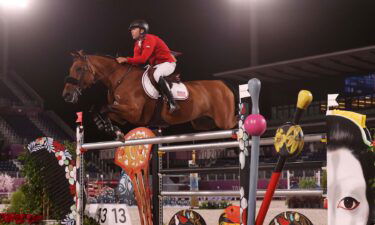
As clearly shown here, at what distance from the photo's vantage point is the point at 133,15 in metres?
12.9

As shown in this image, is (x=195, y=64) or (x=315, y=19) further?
(x=315, y=19)

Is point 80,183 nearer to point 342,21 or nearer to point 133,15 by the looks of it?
point 133,15

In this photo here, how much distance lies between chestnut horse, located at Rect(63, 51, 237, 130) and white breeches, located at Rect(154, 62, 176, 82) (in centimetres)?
9

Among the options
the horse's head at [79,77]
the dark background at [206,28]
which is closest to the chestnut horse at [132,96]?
the horse's head at [79,77]

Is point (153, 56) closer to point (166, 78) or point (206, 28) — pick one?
point (166, 78)

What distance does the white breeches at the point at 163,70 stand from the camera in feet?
9.53

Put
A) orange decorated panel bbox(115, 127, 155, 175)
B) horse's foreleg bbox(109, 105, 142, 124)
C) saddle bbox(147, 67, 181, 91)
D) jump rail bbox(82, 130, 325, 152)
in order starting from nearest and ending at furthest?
jump rail bbox(82, 130, 325, 152)
horse's foreleg bbox(109, 105, 142, 124)
saddle bbox(147, 67, 181, 91)
orange decorated panel bbox(115, 127, 155, 175)

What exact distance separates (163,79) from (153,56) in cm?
18

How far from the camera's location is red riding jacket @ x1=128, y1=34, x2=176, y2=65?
2916 mm

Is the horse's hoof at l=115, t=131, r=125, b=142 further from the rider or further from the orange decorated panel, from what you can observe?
the rider

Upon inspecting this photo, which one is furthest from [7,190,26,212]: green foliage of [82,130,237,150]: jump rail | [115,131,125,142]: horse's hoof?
[115,131,125,142]: horse's hoof

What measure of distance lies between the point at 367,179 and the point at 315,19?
1366 cm

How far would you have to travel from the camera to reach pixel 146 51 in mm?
2916

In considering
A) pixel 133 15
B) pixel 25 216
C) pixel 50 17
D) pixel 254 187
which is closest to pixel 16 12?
pixel 50 17
